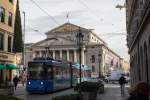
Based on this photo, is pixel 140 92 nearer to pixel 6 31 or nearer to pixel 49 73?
pixel 49 73

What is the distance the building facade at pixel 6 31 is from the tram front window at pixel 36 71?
17.8 metres

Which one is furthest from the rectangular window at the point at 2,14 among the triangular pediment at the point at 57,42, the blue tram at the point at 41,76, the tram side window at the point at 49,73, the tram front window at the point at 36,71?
the triangular pediment at the point at 57,42

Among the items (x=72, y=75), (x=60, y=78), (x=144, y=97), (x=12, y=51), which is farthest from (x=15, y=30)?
(x=144, y=97)

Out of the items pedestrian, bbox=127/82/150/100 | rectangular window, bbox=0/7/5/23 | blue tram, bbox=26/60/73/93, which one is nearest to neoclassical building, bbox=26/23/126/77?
rectangular window, bbox=0/7/5/23

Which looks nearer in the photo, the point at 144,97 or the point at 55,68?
the point at 144,97

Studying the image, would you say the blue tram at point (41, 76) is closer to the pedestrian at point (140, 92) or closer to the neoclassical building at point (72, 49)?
the pedestrian at point (140, 92)

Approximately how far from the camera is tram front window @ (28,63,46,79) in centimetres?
4034

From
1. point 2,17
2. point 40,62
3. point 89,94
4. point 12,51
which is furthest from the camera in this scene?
point 12,51

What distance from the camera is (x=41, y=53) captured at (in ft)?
513

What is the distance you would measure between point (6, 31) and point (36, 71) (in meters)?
20.9

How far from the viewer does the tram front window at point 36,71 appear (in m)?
40.3

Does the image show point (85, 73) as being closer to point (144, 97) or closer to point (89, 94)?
point (89, 94)

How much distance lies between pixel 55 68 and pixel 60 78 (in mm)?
2510

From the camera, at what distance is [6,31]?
197 feet
